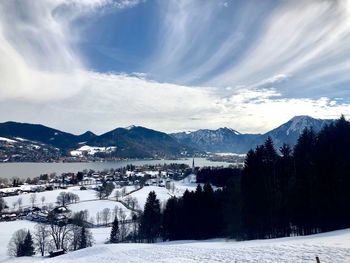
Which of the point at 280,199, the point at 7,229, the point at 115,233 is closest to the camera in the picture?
the point at 280,199

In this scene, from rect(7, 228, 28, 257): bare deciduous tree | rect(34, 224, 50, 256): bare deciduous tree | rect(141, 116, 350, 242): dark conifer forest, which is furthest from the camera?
rect(34, 224, 50, 256): bare deciduous tree

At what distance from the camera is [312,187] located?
101 ft

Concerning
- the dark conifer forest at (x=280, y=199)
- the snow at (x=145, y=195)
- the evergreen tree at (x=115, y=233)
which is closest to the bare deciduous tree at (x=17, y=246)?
the evergreen tree at (x=115, y=233)

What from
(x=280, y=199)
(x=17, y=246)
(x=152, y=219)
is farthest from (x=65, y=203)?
(x=280, y=199)

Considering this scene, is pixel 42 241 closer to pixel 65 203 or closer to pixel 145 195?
pixel 65 203

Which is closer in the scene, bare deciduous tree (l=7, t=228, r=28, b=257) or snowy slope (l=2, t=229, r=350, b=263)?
snowy slope (l=2, t=229, r=350, b=263)

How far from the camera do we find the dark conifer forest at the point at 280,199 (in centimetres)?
3009

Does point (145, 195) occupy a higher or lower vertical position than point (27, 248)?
higher

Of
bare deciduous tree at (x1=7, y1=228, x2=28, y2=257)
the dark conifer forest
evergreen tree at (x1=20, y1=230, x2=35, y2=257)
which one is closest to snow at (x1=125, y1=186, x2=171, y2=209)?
bare deciduous tree at (x1=7, y1=228, x2=28, y2=257)

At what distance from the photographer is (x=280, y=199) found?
113 feet

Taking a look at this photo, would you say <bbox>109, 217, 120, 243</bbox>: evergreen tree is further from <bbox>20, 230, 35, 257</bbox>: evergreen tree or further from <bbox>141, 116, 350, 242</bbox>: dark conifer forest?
<bbox>141, 116, 350, 242</bbox>: dark conifer forest

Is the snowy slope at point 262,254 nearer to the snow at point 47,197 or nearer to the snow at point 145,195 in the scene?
the snow at point 145,195

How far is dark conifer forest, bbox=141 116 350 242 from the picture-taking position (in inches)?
1185

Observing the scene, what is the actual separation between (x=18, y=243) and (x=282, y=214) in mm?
42003
